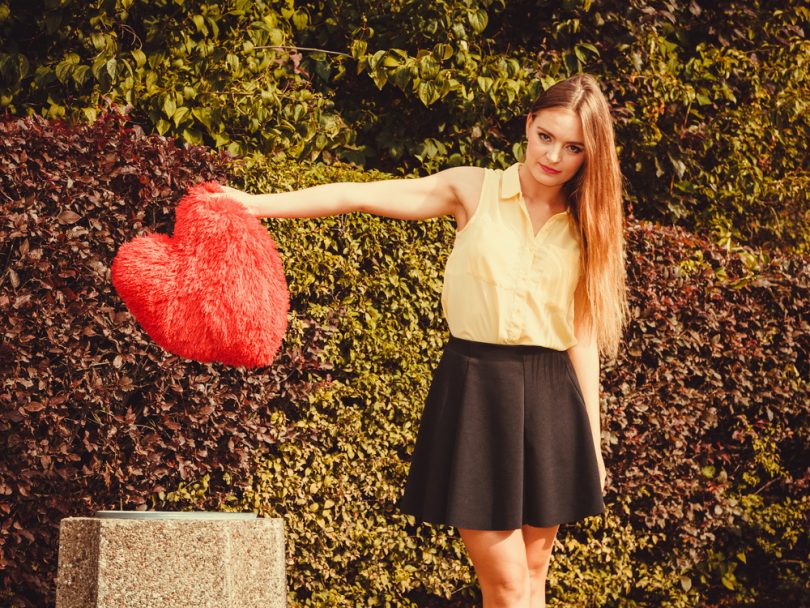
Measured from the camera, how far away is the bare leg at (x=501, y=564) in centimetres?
273

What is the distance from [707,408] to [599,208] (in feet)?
10.1

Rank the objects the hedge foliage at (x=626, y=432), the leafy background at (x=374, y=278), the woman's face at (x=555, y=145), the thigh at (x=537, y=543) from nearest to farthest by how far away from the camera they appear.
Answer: the woman's face at (x=555, y=145)
the thigh at (x=537, y=543)
the leafy background at (x=374, y=278)
the hedge foliage at (x=626, y=432)

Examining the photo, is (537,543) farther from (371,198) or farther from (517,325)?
(371,198)

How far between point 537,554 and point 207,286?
53.6 inches

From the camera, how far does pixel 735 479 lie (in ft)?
19.1

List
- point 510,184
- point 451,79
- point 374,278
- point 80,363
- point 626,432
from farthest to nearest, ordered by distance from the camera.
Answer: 1. point 451,79
2. point 626,432
3. point 374,278
4. point 80,363
5. point 510,184

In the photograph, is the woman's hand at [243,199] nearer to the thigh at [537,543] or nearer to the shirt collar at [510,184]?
the shirt collar at [510,184]

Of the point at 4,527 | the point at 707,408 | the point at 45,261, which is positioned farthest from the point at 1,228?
the point at 707,408

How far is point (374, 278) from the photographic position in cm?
462

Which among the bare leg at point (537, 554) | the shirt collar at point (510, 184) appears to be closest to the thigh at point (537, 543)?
the bare leg at point (537, 554)

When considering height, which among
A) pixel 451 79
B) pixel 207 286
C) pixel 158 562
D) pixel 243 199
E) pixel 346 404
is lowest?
pixel 158 562

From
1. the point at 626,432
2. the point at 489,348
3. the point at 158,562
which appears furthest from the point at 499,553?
the point at 626,432

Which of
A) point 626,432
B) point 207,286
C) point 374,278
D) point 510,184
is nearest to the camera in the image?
point 207,286

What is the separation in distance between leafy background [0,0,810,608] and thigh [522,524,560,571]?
1.66 meters
